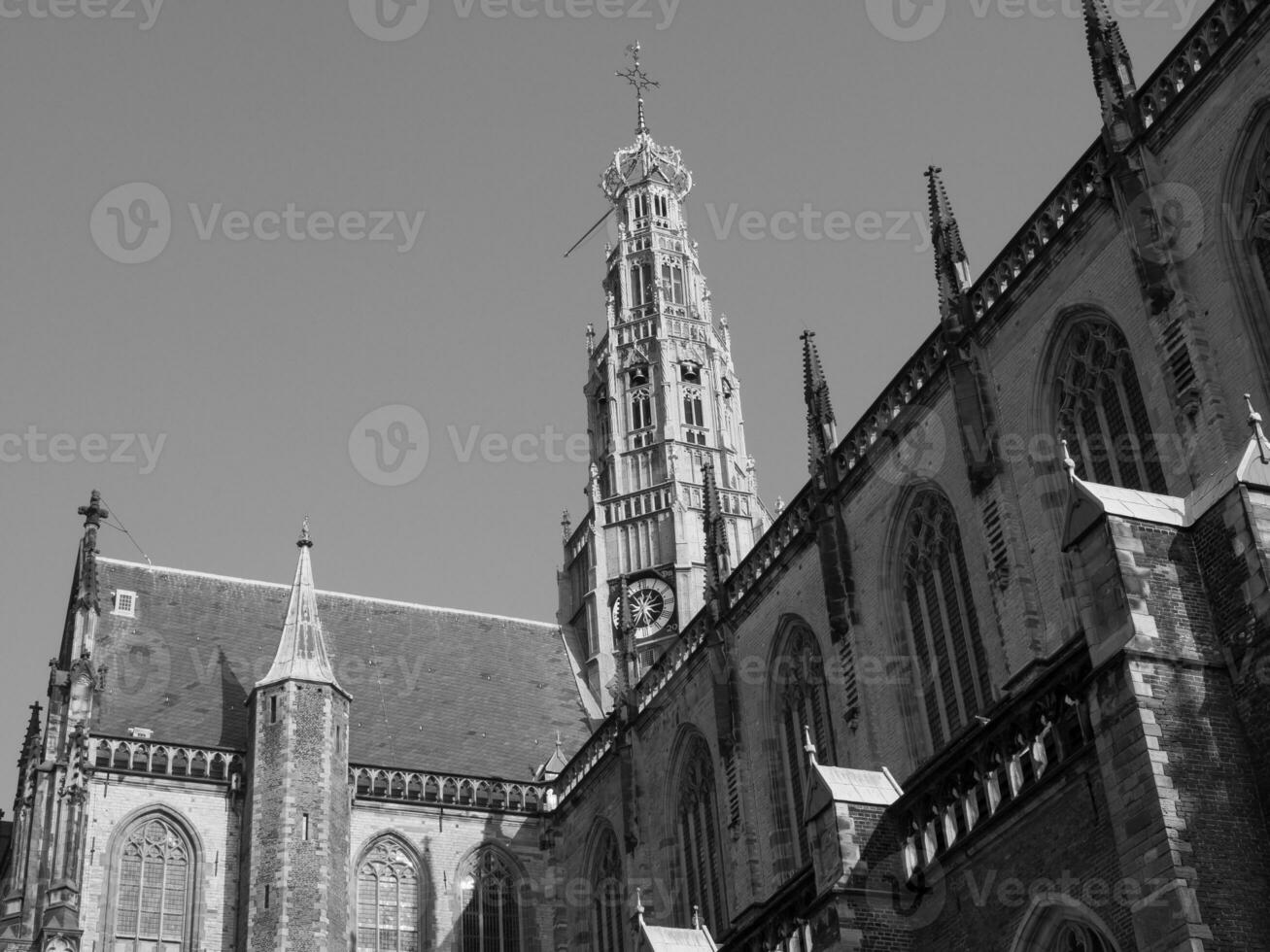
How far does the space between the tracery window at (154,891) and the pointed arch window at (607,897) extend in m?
8.32

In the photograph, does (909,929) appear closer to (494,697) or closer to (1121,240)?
(1121,240)

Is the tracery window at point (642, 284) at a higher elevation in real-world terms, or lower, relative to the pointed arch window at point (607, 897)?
higher

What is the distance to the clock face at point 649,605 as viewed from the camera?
42.7 m

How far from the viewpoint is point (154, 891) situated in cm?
3328

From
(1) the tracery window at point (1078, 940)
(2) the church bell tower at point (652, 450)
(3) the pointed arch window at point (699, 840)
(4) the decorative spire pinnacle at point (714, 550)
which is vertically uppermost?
(2) the church bell tower at point (652, 450)

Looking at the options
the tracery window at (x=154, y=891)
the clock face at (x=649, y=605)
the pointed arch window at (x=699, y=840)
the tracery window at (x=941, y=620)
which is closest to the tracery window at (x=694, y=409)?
the clock face at (x=649, y=605)

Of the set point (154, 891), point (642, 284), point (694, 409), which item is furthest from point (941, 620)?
point (642, 284)

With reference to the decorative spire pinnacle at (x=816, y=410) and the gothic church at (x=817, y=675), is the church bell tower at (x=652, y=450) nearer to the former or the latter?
the gothic church at (x=817, y=675)

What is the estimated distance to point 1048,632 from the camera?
2144 centimetres

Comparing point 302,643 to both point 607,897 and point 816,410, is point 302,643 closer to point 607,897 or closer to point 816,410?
point 607,897

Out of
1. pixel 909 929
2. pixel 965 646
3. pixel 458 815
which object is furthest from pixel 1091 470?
pixel 458 815

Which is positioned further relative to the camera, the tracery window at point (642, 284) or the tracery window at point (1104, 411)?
the tracery window at point (642, 284)

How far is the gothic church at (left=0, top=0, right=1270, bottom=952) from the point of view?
13820mm

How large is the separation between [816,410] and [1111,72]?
27.2 feet
